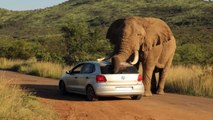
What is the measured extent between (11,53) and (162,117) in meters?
40.0

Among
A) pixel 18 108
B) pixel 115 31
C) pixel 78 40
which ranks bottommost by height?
pixel 78 40

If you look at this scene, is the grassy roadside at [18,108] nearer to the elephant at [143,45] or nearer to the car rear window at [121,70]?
the car rear window at [121,70]

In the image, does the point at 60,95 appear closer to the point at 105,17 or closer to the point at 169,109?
the point at 169,109

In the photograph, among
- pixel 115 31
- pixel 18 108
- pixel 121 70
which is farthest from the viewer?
pixel 115 31

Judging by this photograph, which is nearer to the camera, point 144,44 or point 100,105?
point 100,105

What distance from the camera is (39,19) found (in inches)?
5344

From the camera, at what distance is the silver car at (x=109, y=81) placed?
17609 mm

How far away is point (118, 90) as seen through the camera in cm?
1770

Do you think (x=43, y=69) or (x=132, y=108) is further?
(x=43, y=69)

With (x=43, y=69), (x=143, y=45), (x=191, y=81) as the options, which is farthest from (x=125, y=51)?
(x=43, y=69)

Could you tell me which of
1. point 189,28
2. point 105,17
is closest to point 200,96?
point 189,28

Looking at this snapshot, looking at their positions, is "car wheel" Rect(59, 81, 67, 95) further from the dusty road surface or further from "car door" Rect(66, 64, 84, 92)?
"car door" Rect(66, 64, 84, 92)

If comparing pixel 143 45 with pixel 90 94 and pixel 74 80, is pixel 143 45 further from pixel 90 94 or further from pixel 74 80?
pixel 90 94

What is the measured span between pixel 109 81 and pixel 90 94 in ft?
3.01
